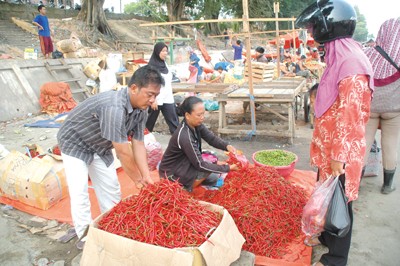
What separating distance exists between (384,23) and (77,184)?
132 inches

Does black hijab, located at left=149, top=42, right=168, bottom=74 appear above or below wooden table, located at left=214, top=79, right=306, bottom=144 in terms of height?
above

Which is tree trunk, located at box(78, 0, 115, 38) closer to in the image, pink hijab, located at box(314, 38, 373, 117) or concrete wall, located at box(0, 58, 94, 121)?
concrete wall, located at box(0, 58, 94, 121)

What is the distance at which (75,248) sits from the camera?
3002 mm

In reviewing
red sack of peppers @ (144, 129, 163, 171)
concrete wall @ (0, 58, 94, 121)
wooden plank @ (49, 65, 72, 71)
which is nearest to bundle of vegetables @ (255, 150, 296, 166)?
red sack of peppers @ (144, 129, 163, 171)

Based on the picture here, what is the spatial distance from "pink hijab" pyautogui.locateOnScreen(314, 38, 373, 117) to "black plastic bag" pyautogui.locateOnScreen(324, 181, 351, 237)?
1.90ft

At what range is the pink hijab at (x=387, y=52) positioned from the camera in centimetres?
312

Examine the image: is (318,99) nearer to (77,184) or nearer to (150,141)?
(77,184)

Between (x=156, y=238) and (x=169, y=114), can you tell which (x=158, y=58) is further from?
(x=156, y=238)

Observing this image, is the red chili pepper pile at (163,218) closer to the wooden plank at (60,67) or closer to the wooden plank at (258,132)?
the wooden plank at (258,132)

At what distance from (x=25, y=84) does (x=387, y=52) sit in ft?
26.9

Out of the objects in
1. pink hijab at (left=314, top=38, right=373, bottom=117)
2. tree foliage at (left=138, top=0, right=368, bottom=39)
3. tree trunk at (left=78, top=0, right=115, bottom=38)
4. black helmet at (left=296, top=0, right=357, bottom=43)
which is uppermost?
tree foliage at (left=138, top=0, right=368, bottom=39)

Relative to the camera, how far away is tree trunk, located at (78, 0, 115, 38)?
19.0 metres

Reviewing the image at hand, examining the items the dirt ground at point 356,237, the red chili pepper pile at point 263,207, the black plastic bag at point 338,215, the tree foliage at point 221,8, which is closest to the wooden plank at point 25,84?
the dirt ground at point 356,237

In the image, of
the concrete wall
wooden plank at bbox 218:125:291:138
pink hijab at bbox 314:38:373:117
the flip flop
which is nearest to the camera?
pink hijab at bbox 314:38:373:117
